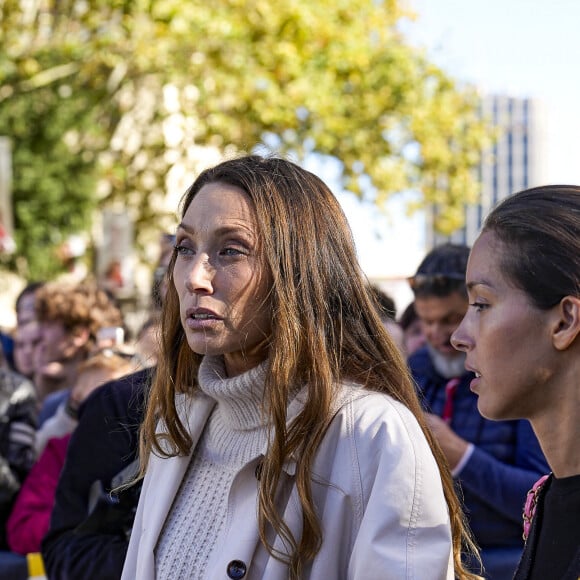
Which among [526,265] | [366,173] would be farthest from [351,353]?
[366,173]

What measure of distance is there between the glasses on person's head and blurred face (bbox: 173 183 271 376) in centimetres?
183

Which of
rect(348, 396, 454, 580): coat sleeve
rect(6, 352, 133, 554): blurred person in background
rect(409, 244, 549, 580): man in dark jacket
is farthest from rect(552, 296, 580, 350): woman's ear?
rect(6, 352, 133, 554): blurred person in background

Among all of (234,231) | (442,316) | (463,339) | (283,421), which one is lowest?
(442,316)

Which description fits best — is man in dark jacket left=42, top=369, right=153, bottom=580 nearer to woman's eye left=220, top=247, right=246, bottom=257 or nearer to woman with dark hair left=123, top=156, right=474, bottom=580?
woman with dark hair left=123, top=156, right=474, bottom=580

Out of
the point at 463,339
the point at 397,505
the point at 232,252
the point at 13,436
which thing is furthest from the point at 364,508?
the point at 13,436

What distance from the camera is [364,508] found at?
231 centimetres

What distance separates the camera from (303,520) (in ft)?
7.61

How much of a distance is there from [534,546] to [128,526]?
4.35ft

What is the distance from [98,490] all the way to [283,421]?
0.95 m

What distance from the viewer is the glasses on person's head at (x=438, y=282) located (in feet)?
14.0

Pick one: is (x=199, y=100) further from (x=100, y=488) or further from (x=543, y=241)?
(x=543, y=241)

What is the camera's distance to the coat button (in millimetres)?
2314

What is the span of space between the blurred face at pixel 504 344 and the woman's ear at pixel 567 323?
2 centimetres

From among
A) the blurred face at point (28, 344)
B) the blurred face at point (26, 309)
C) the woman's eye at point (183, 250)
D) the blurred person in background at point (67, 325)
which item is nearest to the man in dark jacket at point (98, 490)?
the woman's eye at point (183, 250)
